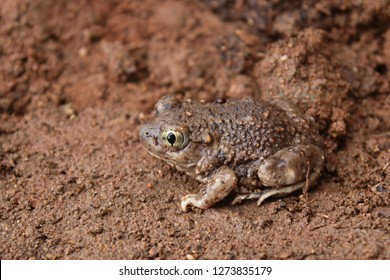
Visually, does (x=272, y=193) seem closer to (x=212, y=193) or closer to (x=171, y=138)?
Result: (x=212, y=193)

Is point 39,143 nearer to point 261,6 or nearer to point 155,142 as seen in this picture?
point 155,142

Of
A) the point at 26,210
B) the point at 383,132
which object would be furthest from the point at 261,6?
the point at 26,210

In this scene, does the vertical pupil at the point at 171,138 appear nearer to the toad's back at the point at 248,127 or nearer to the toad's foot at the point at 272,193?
the toad's back at the point at 248,127

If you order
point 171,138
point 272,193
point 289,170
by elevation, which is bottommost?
point 272,193

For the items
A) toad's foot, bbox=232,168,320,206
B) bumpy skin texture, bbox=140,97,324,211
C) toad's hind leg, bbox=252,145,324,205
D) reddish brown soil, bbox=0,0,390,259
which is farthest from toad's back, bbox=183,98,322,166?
reddish brown soil, bbox=0,0,390,259

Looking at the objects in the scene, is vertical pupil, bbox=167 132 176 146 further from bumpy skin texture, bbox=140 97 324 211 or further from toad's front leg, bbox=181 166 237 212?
toad's front leg, bbox=181 166 237 212

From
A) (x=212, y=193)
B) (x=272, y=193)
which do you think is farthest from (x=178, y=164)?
(x=272, y=193)
